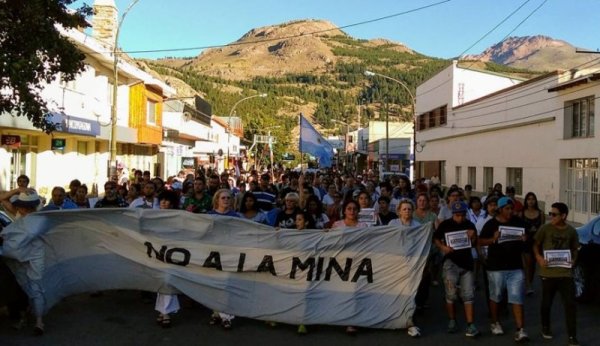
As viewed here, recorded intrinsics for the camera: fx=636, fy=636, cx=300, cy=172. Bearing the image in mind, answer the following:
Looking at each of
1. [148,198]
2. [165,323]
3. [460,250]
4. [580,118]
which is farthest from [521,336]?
[580,118]

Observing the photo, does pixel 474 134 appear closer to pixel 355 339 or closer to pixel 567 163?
pixel 567 163

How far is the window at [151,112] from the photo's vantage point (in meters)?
35.3

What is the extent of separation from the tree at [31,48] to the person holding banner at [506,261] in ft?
21.1

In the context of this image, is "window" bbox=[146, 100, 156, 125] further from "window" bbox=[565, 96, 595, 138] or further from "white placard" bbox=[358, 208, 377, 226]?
"white placard" bbox=[358, 208, 377, 226]

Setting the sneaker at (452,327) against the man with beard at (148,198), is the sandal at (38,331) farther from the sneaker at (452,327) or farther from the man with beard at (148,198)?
the sneaker at (452,327)

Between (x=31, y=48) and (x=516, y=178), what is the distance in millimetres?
26533

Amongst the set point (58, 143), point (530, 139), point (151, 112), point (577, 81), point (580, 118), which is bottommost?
point (58, 143)

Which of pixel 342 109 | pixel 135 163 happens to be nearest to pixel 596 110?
pixel 135 163

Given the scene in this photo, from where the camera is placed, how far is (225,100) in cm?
11700

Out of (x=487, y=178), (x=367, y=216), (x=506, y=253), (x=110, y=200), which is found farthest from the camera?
(x=487, y=178)

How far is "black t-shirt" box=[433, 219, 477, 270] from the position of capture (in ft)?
23.7

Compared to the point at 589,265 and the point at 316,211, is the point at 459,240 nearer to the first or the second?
the point at 589,265

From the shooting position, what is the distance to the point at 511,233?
23.5ft

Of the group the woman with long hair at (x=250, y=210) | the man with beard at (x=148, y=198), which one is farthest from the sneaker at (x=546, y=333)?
the man with beard at (x=148, y=198)
